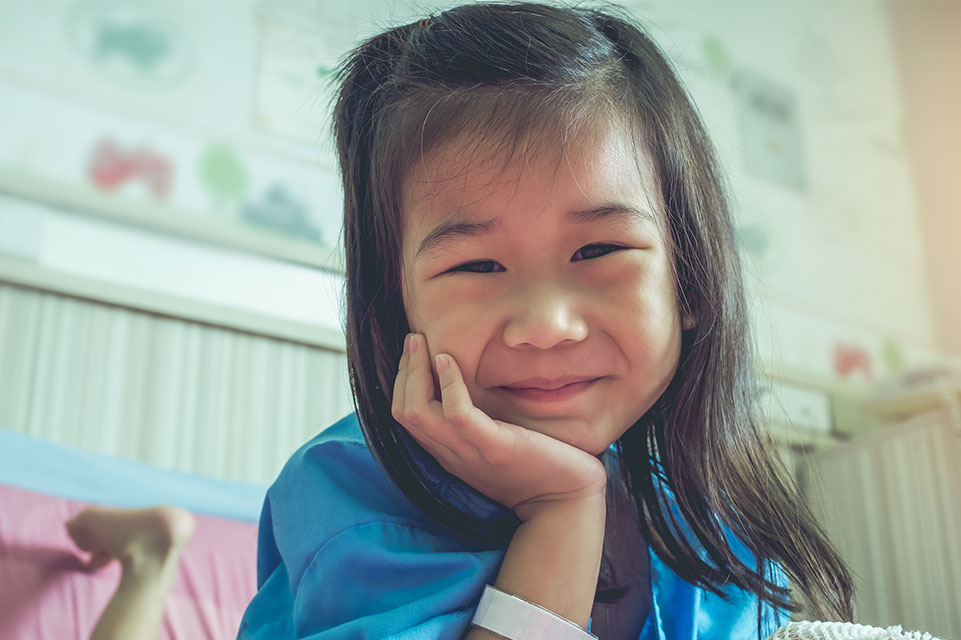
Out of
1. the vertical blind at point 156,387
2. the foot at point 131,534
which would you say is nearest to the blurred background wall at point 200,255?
the vertical blind at point 156,387

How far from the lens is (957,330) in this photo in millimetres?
2459

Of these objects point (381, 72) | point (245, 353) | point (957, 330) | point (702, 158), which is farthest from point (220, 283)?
point (957, 330)

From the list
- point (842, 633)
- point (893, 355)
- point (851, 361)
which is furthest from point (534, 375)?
point (893, 355)

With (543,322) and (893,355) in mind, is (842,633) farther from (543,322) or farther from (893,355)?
(893,355)

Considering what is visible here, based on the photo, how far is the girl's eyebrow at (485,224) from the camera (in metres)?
0.66

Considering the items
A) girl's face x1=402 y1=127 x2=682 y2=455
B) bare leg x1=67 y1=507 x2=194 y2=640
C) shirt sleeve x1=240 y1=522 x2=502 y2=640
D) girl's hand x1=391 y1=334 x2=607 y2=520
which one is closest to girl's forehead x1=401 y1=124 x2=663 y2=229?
girl's face x1=402 y1=127 x2=682 y2=455

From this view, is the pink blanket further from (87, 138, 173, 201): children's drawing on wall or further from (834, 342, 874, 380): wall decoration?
(834, 342, 874, 380): wall decoration

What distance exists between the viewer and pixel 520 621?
612 mm

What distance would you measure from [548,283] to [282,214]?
1057mm

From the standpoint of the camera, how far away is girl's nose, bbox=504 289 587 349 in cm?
62

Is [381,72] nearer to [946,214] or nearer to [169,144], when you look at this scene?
[169,144]

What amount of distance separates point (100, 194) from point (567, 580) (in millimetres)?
1058

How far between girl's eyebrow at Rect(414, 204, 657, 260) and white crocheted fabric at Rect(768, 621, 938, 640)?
29 cm

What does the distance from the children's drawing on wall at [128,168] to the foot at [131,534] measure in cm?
55
